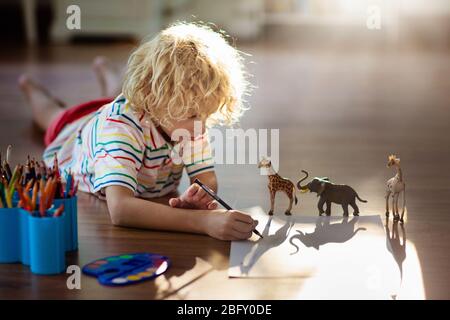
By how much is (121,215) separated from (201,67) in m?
0.34

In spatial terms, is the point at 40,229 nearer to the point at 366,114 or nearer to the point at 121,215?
the point at 121,215

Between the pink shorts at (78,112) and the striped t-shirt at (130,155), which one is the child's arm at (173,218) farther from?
the pink shorts at (78,112)

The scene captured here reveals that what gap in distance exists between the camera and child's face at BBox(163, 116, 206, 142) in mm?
1830

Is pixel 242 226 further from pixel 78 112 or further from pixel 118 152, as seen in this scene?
pixel 78 112

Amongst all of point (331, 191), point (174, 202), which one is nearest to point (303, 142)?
point (331, 191)

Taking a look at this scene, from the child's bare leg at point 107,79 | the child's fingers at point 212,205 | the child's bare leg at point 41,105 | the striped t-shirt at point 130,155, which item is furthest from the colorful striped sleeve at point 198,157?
the child's bare leg at point 107,79

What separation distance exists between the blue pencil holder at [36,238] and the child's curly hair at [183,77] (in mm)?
289

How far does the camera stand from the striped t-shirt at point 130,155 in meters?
1.83

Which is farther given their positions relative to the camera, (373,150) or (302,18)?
(302,18)

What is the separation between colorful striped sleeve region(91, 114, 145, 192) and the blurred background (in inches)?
12.1

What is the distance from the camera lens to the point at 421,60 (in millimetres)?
4316

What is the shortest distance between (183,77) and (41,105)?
1.15 m

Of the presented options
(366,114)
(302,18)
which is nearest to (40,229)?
(366,114)
